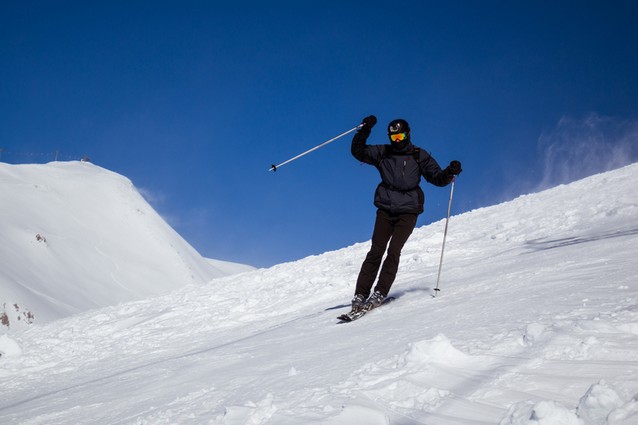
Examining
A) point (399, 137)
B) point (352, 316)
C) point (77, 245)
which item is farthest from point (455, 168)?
point (77, 245)

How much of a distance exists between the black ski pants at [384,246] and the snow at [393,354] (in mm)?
363

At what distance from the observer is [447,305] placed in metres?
5.25

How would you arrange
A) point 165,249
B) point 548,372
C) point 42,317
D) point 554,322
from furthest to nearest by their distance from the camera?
point 165,249 → point 42,317 → point 554,322 → point 548,372

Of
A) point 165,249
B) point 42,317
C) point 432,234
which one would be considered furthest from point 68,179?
point 432,234

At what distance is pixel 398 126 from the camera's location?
615 centimetres

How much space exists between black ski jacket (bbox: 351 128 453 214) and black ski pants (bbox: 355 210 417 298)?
12cm

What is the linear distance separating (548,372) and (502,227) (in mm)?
10872

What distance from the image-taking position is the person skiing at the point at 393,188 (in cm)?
619

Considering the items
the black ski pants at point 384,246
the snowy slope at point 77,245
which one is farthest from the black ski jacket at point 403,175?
the snowy slope at point 77,245

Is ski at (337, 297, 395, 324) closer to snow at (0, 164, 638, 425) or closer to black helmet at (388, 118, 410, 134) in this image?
snow at (0, 164, 638, 425)

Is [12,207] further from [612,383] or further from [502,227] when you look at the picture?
[612,383]

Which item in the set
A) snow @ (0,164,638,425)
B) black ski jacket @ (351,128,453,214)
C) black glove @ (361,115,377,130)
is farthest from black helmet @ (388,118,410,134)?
snow @ (0,164,638,425)

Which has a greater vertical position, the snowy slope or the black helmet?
the snowy slope

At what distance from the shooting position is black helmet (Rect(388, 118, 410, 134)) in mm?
6145
